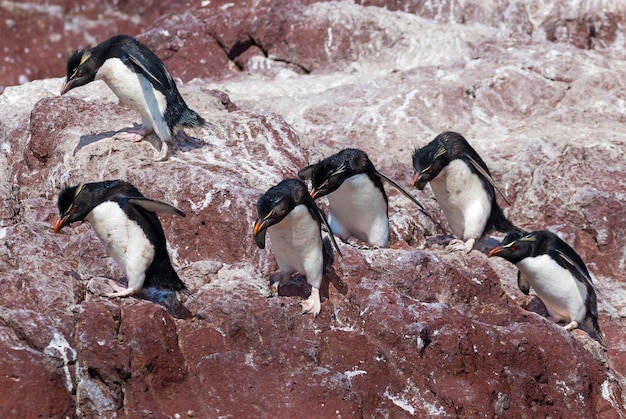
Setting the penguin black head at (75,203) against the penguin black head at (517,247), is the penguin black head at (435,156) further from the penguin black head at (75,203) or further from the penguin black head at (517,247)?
the penguin black head at (75,203)

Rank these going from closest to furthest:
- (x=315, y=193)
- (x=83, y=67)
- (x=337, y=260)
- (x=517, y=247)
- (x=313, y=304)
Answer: (x=313, y=304) → (x=337, y=260) → (x=315, y=193) → (x=517, y=247) → (x=83, y=67)

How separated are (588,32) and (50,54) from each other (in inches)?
314

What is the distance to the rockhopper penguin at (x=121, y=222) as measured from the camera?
20.2 ft

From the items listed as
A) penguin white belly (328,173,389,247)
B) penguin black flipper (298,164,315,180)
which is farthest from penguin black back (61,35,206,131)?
penguin white belly (328,173,389,247)

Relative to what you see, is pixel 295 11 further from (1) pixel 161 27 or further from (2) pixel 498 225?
(2) pixel 498 225

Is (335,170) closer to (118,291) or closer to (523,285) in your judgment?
(523,285)

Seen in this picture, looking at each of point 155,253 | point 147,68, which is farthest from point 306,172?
point 155,253

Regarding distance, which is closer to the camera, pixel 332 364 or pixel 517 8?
pixel 332 364

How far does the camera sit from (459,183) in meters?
8.10

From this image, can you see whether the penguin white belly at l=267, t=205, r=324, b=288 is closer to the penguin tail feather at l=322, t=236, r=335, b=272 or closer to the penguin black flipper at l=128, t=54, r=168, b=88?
the penguin tail feather at l=322, t=236, r=335, b=272

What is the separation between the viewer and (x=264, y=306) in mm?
6277

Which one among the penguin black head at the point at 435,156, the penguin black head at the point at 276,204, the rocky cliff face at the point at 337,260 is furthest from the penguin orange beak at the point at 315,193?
the penguin black head at the point at 435,156

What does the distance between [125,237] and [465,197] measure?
317 cm

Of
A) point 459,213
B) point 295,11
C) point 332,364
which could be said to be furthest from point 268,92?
point 332,364
